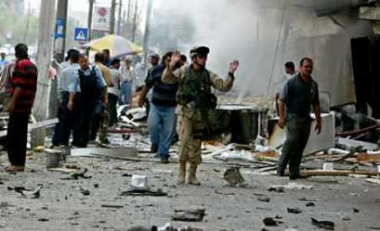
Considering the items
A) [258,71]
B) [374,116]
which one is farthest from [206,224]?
[258,71]

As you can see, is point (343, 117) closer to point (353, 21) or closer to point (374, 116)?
point (374, 116)

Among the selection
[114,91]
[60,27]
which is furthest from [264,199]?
[60,27]

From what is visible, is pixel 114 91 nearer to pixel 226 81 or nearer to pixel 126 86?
pixel 126 86

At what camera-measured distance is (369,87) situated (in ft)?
80.4

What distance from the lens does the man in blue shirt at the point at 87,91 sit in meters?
17.7

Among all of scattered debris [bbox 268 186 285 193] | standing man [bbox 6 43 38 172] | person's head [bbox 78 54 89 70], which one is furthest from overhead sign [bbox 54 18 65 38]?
scattered debris [bbox 268 186 285 193]

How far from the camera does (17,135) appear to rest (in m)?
13.5

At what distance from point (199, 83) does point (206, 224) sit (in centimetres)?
379

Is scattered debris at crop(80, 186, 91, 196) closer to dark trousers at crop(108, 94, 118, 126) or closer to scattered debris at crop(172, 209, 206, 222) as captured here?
scattered debris at crop(172, 209, 206, 222)

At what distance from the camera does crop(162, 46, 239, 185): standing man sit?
12.7 meters

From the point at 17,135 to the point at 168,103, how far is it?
3.39 m

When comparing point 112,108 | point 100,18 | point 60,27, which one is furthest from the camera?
point 100,18

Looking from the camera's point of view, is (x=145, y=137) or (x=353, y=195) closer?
(x=353, y=195)

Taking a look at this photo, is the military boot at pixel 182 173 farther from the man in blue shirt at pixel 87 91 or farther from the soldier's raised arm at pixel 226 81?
the man in blue shirt at pixel 87 91
